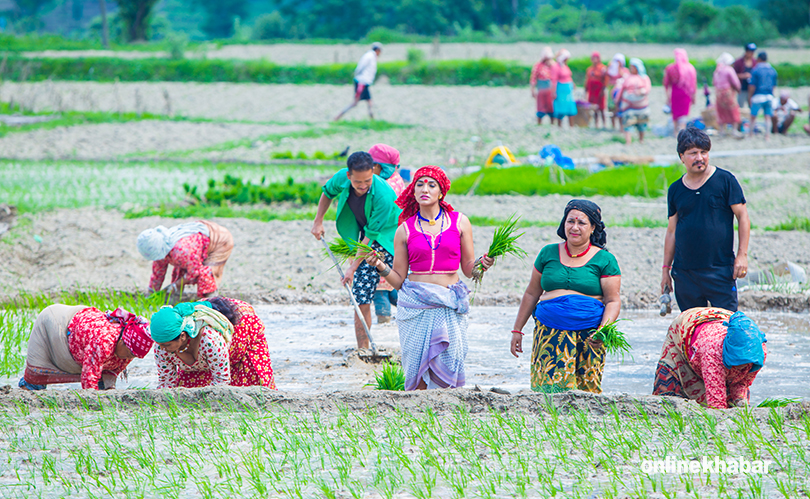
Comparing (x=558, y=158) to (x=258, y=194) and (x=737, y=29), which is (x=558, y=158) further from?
(x=737, y=29)

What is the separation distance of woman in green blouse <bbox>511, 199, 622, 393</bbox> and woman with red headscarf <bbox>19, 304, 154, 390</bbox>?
7.96 feet

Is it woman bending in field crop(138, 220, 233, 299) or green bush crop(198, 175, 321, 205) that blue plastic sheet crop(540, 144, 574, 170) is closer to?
green bush crop(198, 175, 321, 205)

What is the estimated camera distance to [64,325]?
524 cm

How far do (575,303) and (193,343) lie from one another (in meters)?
2.24

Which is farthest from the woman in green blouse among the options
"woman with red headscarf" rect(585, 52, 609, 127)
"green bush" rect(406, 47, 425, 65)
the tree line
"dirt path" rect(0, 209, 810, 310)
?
the tree line

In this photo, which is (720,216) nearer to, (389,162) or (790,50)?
(389,162)

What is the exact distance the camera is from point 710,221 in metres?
5.37

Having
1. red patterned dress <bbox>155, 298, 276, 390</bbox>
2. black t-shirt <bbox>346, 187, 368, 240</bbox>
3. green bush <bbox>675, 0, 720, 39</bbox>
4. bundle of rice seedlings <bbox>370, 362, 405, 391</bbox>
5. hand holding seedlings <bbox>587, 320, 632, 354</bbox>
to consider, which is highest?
green bush <bbox>675, 0, 720, 39</bbox>

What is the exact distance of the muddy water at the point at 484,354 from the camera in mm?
Answer: 5688

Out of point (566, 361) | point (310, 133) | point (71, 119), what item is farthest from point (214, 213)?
point (71, 119)

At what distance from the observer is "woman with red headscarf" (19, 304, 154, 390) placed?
16.7 ft

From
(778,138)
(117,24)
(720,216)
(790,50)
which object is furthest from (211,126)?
(117,24)

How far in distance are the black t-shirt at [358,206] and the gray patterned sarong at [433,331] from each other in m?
1.34

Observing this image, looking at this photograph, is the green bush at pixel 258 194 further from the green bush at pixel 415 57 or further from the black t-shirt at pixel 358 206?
the green bush at pixel 415 57
